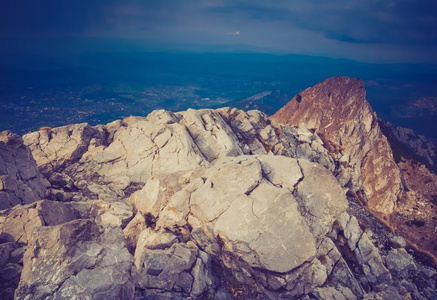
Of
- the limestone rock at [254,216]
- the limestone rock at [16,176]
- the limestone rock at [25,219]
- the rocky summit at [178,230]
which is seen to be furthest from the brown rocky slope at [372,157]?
the limestone rock at [25,219]

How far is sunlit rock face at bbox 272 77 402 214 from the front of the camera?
121375 mm

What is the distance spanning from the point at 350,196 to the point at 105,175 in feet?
219

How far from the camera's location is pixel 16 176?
24.5 metres

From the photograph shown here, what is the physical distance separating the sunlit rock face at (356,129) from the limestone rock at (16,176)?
127299 mm

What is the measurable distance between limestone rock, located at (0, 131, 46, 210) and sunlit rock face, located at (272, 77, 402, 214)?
5012 inches

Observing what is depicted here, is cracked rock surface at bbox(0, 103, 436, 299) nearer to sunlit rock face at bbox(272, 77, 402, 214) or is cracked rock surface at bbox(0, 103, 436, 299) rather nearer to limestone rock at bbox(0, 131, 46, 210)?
limestone rock at bbox(0, 131, 46, 210)

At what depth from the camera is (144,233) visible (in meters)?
21.1

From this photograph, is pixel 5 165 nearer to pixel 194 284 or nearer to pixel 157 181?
pixel 157 181

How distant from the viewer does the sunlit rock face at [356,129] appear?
121 metres

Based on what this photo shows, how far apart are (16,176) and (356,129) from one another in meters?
150

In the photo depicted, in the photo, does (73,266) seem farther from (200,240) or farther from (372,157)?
(372,157)

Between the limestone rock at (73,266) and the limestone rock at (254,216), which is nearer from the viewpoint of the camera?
the limestone rock at (73,266)

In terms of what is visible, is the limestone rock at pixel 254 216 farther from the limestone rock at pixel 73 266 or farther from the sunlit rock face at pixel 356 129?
the sunlit rock face at pixel 356 129

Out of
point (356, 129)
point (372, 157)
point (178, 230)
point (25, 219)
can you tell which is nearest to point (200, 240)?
point (178, 230)
